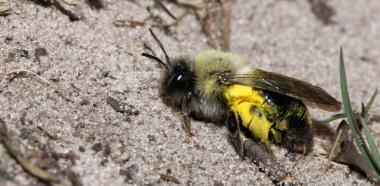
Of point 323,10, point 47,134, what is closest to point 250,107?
point 47,134

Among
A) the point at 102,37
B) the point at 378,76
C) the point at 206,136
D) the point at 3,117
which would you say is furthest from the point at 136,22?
the point at 378,76

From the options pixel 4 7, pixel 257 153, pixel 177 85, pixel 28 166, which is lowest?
pixel 28 166

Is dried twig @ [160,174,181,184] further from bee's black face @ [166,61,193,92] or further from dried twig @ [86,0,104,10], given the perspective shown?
dried twig @ [86,0,104,10]

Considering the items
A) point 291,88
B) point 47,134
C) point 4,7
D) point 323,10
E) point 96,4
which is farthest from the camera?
point 323,10

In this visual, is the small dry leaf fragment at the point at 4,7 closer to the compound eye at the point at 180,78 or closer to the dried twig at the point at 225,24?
the compound eye at the point at 180,78

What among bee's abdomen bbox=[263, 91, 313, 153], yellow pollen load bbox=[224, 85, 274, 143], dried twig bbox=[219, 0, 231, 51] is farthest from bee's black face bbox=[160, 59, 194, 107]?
dried twig bbox=[219, 0, 231, 51]

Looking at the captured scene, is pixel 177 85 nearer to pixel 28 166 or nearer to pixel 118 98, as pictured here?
pixel 118 98

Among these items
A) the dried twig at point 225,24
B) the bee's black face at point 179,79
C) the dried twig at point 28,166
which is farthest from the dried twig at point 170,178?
the dried twig at point 225,24
